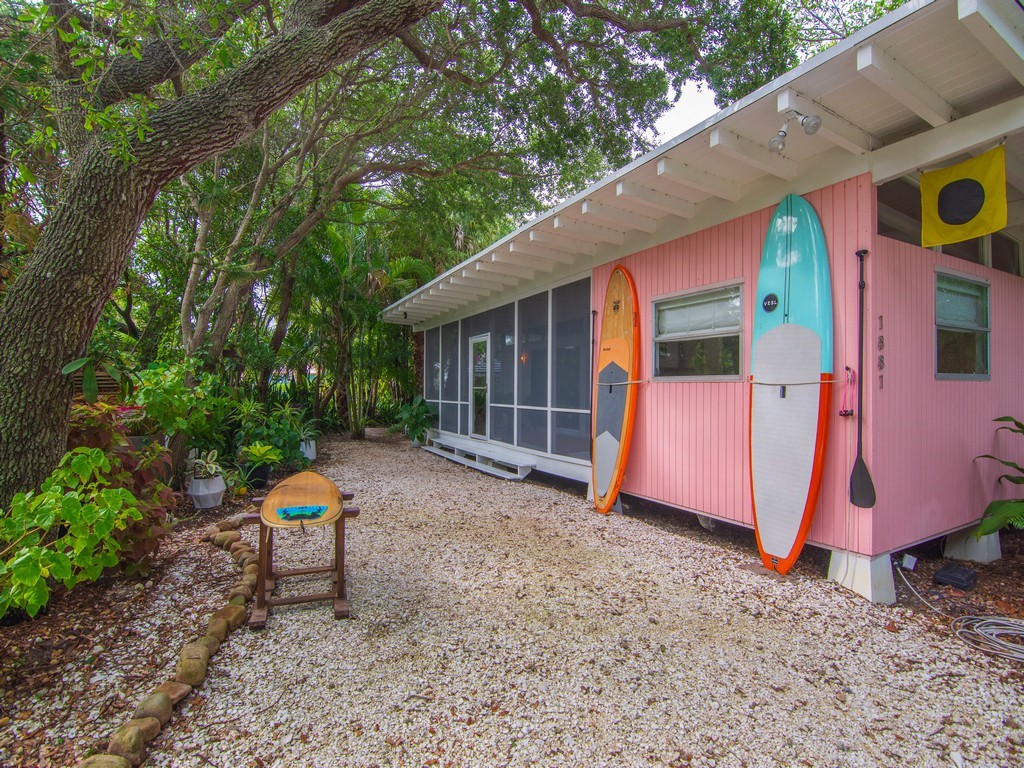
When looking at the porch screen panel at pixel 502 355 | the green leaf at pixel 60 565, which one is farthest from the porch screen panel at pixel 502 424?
the green leaf at pixel 60 565

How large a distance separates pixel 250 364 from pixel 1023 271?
849 centimetres

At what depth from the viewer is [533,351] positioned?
6.07 meters

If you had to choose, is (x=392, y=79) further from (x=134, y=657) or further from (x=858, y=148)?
(x=134, y=657)

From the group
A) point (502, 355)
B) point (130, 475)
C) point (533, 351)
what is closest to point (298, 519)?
point (130, 475)

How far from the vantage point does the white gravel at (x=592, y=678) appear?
161cm

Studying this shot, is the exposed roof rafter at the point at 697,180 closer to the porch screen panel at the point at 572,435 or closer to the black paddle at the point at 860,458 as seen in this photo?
the black paddle at the point at 860,458

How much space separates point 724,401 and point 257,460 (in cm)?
457

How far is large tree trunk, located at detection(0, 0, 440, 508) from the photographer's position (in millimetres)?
2068

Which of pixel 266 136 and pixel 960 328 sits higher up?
pixel 266 136

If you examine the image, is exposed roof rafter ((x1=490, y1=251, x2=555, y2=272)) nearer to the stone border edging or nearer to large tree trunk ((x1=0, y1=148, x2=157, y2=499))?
large tree trunk ((x1=0, y1=148, x2=157, y2=499))

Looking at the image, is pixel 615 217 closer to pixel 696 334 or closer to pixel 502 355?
pixel 696 334

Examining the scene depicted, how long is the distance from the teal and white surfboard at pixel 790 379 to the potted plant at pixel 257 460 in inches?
179

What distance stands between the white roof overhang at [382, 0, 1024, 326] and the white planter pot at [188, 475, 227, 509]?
3.82 m

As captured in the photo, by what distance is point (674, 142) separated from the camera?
3080mm
